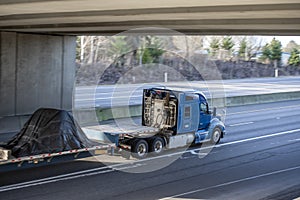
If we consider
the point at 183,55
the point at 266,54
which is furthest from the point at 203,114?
the point at 266,54

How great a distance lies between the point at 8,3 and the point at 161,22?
611cm

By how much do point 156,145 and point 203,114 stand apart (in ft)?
9.66

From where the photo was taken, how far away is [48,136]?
591 inches

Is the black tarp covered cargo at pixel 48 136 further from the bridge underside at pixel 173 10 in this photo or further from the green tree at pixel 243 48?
the green tree at pixel 243 48

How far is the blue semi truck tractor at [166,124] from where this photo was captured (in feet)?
58.6

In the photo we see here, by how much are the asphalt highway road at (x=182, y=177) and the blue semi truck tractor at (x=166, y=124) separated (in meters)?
0.47

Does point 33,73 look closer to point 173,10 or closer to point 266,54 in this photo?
point 173,10

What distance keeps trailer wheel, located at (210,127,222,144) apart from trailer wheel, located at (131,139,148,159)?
159 inches

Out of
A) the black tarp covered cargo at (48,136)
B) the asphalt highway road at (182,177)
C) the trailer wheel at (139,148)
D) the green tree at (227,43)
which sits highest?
the green tree at (227,43)

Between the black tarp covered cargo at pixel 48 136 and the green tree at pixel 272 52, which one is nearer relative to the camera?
the black tarp covered cargo at pixel 48 136

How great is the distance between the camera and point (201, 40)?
56.5 metres

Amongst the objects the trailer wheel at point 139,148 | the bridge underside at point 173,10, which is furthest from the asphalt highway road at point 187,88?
the bridge underside at point 173,10

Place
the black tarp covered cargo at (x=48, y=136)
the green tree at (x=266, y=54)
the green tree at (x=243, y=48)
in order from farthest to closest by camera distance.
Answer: the green tree at (x=266, y=54) → the green tree at (x=243, y=48) → the black tarp covered cargo at (x=48, y=136)

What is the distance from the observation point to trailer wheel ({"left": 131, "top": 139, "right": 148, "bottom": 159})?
690 inches
